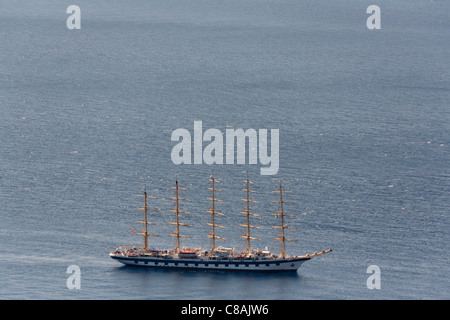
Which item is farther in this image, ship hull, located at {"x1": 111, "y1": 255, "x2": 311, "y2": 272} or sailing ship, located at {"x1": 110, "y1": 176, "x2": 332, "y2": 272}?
sailing ship, located at {"x1": 110, "y1": 176, "x2": 332, "y2": 272}

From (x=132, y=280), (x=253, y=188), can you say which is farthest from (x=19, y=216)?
(x=253, y=188)

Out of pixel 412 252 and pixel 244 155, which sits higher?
pixel 244 155

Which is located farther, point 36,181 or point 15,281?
point 36,181

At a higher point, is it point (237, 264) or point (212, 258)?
point (212, 258)

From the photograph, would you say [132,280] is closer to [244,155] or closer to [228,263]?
[228,263]

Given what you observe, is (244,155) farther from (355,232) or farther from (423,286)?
(423,286)

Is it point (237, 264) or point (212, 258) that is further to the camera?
point (212, 258)

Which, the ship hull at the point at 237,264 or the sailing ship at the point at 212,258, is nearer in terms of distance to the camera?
the ship hull at the point at 237,264

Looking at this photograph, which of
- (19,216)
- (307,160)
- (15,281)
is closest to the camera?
(15,281)
